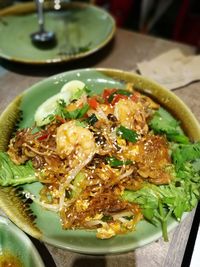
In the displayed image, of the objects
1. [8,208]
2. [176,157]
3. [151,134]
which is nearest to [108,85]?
[151,134]

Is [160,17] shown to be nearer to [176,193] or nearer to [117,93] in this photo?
[117,93]

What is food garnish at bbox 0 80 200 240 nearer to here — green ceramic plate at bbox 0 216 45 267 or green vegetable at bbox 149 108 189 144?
green vegetable at bbox 149 108 189 144

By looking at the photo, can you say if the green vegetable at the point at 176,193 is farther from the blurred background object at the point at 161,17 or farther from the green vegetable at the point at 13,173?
the blurred background object at the point at 161,17

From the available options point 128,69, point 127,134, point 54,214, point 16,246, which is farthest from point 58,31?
point 16,246

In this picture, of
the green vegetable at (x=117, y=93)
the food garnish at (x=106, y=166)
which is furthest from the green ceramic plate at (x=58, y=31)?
the food garnish at (x=106, y=166)

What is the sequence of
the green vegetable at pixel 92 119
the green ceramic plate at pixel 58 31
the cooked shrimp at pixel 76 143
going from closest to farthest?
the cooked shrimp at pixel 76 143, the green vegetable at pixel 92 119, the green ceramic plate at pixel 58 31

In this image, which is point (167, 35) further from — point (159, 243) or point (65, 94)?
point (159, 243)
